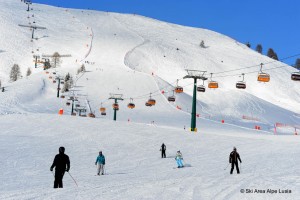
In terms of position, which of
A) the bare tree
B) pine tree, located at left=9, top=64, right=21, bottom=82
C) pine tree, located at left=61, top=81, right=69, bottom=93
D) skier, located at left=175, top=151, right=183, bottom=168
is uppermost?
the bare tree

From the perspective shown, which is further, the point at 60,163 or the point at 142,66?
the point at 142,66

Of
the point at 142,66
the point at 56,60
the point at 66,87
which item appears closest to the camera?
the point at 66,87

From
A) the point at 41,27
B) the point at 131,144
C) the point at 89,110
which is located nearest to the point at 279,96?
the point at 89,110

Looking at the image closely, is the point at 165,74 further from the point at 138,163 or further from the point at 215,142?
the point at 138,163

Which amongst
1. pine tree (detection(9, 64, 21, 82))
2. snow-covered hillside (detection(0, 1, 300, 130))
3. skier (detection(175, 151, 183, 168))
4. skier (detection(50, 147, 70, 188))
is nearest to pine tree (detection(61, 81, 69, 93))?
snow-covered hillside (detection(0, 1, 300, 130))

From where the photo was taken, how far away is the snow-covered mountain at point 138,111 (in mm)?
16844

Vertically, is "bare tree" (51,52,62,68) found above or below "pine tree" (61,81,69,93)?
above

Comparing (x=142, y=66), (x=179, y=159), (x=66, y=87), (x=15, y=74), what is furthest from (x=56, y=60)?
(x=179, y=159)

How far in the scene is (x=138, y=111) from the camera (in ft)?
267

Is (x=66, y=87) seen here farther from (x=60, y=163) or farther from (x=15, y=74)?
(x=60, y=163)

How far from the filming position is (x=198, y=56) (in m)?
169

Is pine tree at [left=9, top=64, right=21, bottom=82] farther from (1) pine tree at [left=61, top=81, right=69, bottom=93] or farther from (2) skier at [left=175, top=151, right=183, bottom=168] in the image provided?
(2) skier at [left=175, top=151, right=183, bottom=168]

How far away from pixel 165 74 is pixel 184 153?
109545 millimetres

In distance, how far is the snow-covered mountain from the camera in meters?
16.8
